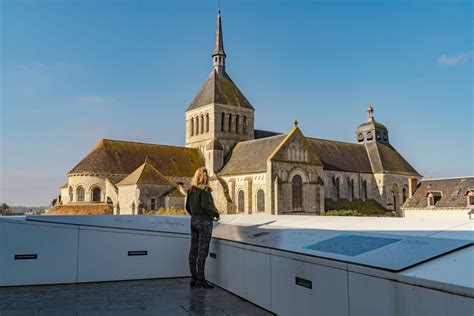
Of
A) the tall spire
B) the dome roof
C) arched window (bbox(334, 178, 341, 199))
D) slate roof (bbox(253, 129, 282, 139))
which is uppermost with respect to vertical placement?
the tall spire

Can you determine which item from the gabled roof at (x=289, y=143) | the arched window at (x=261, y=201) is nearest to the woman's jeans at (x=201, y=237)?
the gabled roof at (x=289, y=143)

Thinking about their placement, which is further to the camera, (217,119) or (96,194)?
(217,119)

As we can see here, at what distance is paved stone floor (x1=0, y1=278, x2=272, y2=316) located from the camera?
608 centimetres

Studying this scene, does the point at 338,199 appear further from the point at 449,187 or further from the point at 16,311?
the point at 16,311

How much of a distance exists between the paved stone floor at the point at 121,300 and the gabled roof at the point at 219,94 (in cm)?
4140

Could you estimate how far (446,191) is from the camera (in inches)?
1686

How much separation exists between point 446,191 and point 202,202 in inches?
1637

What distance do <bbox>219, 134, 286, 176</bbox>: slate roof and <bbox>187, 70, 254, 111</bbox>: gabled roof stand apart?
6.05 m

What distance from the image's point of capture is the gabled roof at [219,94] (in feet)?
162

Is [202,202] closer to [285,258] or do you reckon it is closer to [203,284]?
[203,284]

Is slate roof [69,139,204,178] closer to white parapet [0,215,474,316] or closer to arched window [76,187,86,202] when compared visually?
arched window [76,187,86,202]

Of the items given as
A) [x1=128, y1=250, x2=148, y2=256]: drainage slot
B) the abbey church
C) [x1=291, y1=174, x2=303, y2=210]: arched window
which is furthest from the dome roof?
[x1=128, y1=250, x2=148, y2=256]: drainage slot

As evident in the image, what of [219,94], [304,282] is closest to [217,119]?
[219,94]

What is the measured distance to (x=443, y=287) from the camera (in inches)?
139
